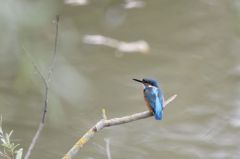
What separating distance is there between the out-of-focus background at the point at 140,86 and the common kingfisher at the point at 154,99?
93 cm

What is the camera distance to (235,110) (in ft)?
15.5

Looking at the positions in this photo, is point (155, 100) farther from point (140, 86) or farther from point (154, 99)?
point (140, 86)

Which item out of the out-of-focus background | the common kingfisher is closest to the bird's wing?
the common kingfisher

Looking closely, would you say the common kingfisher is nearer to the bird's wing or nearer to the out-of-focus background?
the bird's wing

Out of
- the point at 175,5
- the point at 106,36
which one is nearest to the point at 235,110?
the point at 106,36

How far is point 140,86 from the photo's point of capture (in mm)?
4844

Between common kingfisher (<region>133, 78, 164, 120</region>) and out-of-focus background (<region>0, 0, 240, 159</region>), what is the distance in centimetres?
93

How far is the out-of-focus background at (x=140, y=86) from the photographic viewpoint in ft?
14.2

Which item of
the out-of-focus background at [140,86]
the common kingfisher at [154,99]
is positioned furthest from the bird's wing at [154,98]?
the out-of-focus background at [140,86]

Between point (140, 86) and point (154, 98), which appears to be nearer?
point (154, 98)

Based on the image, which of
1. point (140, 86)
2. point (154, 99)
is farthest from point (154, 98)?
point (140, 86)

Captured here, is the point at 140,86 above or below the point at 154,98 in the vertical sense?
above

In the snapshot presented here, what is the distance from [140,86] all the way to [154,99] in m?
2.46

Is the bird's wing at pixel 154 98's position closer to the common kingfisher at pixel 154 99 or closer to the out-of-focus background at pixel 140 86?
the common kingfisher at pixel 154 99
